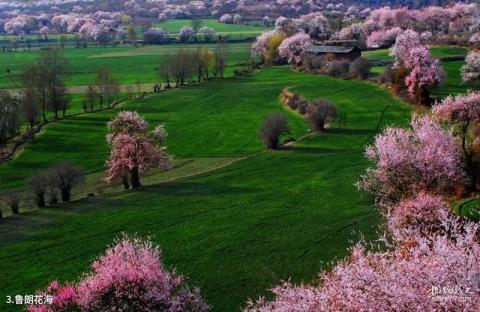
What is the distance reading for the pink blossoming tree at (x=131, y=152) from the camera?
52.7 meters

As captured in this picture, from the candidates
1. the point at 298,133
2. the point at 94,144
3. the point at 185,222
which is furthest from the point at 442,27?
the point at 185,222

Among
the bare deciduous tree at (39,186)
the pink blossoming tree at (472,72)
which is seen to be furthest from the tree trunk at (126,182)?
the pink blossoming tree at (472,72)

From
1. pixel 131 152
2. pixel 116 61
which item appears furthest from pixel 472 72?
pixel 116 61

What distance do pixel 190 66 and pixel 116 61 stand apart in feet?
148

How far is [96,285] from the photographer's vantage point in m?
22.2

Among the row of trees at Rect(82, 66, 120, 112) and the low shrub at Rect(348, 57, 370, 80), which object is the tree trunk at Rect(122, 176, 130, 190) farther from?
the low shrub at Rect(348, 57, 370, 80)

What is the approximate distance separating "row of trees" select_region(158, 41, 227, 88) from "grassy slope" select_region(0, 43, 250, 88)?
6257 mm

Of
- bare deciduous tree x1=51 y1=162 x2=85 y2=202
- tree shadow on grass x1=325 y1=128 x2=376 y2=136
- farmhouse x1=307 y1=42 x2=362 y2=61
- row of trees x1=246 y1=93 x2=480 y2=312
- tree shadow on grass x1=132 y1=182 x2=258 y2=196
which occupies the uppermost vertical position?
farmhouse x1=307 y1=42 x2=362 y2=61

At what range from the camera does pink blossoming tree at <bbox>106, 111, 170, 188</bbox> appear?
52.7 meters

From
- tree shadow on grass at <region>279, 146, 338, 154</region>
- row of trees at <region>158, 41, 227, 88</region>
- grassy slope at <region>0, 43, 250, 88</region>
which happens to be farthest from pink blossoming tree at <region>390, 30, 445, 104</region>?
grassy slope at <region>0, 43, 250, 88</region>

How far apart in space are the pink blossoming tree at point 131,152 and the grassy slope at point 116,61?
67.5 metres

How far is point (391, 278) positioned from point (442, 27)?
160 metres

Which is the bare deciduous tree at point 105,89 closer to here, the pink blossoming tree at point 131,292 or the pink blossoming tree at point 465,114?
the pink blossoming tree at point 465,114

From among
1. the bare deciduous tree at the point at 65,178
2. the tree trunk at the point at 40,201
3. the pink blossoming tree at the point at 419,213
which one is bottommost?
the tree trunk at the point at 40,201
